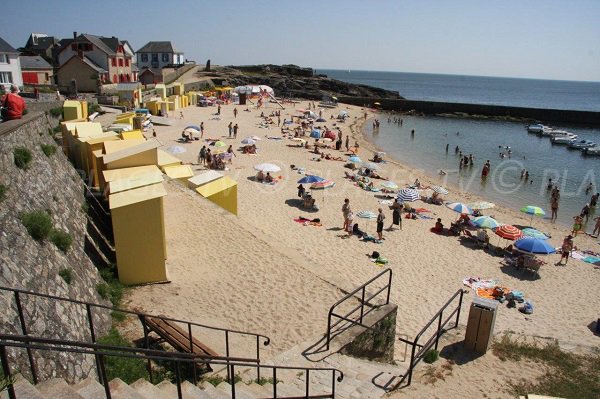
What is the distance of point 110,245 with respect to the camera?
10.0 meters

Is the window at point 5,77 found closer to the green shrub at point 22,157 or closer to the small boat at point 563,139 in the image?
the green shrub at point 22,157

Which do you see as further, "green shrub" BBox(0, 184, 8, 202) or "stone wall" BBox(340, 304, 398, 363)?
"stone wall" BBox(340, 304, 398, 363)

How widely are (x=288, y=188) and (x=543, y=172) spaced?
23805mm

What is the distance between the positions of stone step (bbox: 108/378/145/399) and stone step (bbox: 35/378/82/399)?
465 millimetres

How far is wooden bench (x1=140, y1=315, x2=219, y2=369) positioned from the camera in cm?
647

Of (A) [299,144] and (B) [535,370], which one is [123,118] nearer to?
(A) [299,144]

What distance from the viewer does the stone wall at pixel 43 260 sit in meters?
5.37

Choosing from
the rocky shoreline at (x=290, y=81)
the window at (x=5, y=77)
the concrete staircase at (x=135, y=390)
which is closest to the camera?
the concrete staircase at (x=135, y=390)

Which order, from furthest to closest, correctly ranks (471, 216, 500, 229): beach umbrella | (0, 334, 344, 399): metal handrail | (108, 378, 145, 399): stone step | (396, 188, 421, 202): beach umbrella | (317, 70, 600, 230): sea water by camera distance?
(317, 70, 600, 230): sea water, (396, 188, 421, 202): beach umbrella, (471, 216, 500, 229): beach umbrella, (108, 378, 145, 399): stone step, (0, 334, 344, 399): metal handrail

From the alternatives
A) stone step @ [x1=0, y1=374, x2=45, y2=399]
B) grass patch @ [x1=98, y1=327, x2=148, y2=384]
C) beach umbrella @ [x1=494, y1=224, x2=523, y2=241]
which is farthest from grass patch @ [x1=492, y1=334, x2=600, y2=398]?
beach umbrella @ [x1=494, y1=224, x2=523, y2=241]

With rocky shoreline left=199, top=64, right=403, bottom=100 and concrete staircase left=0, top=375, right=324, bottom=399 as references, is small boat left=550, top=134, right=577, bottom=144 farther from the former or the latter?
concrete staircase left=0, top=375, right=324, bottom=399

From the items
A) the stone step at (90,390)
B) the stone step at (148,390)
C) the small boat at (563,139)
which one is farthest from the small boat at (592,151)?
the stone step at (90,390)

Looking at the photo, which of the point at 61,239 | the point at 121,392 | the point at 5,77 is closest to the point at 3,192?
the point at 61,239

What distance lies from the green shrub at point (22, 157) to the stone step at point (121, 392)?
5511mm
